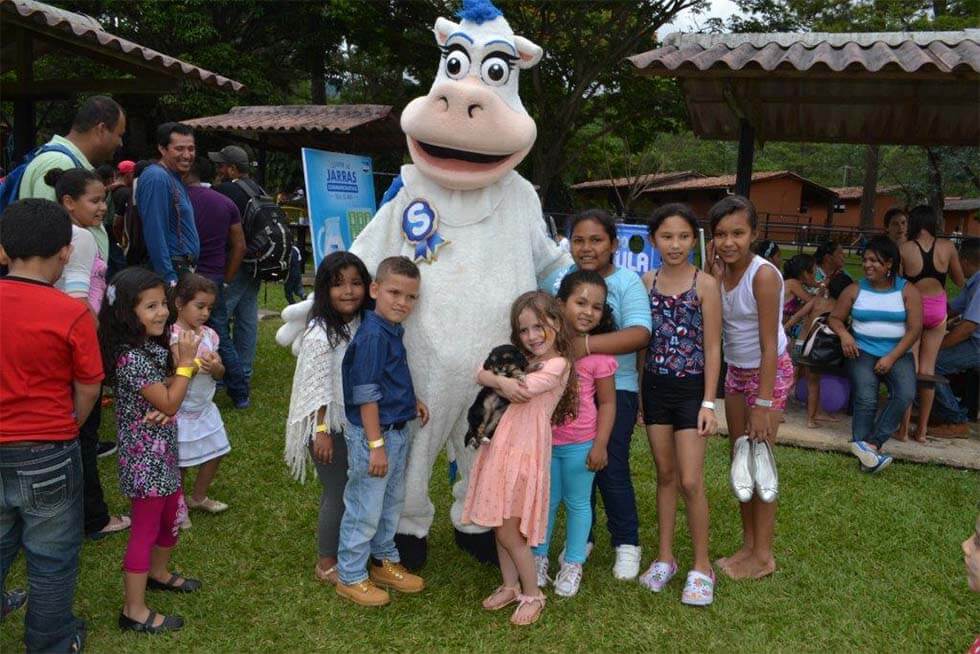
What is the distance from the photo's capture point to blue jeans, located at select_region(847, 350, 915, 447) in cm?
470

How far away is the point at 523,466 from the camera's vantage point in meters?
2.69

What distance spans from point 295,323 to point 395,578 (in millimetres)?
1080

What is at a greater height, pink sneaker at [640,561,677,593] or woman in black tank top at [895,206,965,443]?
woman in black tank top at [895,206,965,443]

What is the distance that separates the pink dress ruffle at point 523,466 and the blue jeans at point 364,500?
1.06 feet

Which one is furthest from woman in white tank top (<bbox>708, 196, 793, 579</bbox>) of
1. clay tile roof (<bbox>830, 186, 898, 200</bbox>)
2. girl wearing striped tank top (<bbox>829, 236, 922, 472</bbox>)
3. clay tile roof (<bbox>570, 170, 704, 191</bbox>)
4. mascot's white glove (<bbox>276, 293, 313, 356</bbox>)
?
clay tile roof (<bbox>830, 186, 898, 200</bbox>)

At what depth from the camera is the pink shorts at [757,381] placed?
3035mm

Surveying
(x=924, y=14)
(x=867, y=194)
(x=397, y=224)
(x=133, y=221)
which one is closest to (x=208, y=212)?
(x=133, y=221)

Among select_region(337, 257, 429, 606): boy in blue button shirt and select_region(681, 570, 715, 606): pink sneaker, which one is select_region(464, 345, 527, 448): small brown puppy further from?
select_region(681, 570, 715, 606): pink sneaker

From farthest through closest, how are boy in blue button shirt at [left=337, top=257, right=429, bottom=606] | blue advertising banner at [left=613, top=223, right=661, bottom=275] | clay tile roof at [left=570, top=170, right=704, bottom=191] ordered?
clay tile roof at [left=570, top=170, right=704, bottom=191] < blue advertising banner at [left=613, top=223, right=661, bottom=275] < boy in blue button shirt at [left=337, top=257, right=429, bottom=606]

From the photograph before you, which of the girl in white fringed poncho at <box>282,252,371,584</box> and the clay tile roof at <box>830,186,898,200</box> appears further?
the clay tile roof at <box>830,186,898,200</box>

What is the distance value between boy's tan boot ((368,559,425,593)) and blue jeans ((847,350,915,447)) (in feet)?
10.4

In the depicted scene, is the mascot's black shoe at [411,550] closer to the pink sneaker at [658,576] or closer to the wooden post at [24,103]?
the pink sneaker at [658,576]

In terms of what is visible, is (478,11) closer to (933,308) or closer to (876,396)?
(876,396)

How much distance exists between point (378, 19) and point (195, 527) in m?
12.2
